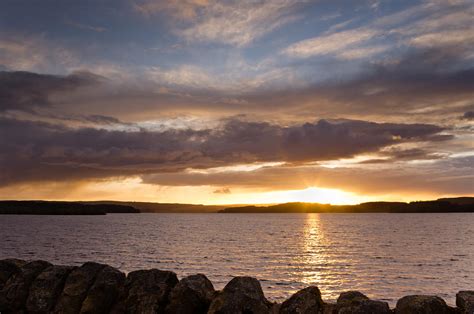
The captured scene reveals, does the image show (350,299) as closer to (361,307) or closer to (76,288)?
(361,307)

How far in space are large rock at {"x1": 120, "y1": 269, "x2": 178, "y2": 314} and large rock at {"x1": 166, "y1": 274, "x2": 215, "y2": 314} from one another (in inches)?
15.1

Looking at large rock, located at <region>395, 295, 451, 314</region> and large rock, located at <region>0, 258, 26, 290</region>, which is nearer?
large rock, located at <region>395, 295, 451, 314</region>

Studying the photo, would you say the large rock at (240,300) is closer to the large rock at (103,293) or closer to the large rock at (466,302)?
the large rock at (103,293)

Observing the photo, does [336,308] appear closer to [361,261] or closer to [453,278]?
[453,278]

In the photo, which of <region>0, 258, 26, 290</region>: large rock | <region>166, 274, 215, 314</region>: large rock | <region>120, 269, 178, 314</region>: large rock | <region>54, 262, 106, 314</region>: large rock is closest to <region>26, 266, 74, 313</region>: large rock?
<region>54, 262, 106, 314</region>: large rock

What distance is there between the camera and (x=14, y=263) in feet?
57.9

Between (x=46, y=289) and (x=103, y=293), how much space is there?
Answer: 2.29 metres

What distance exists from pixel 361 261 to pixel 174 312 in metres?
49.7

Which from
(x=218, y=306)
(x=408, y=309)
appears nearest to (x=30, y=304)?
(x=218, y=306)

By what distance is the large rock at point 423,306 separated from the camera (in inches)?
482

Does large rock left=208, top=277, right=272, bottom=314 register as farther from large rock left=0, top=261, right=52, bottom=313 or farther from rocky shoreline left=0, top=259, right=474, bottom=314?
large rock left=0, top=261, right=52, bottom=313

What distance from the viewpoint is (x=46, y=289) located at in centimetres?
1543

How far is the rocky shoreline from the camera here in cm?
1255

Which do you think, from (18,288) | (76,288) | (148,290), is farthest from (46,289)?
(148,290)
